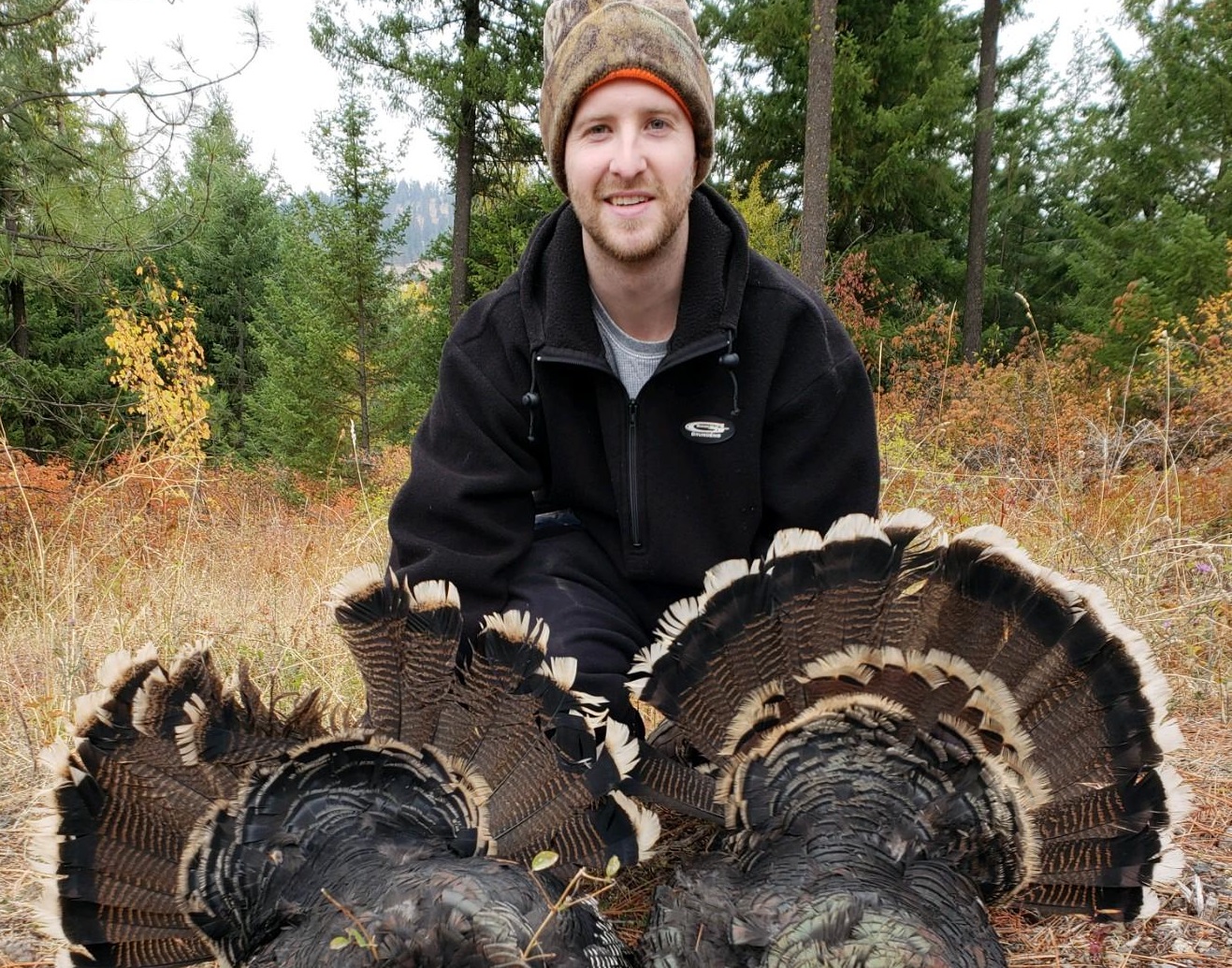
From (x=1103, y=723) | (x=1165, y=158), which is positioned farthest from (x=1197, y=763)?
(x=1165, y=158)

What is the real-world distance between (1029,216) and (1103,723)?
29.5 meters

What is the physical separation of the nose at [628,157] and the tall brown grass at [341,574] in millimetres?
1944

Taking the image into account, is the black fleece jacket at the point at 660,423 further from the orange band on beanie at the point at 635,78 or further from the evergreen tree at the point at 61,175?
the evergreen tree at the point at 61,175

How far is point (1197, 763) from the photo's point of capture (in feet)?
10.4

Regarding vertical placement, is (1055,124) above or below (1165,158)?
above

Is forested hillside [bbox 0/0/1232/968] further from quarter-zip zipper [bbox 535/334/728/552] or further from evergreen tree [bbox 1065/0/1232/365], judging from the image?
quarter-zip zipper [bbox 535/334/728/552]

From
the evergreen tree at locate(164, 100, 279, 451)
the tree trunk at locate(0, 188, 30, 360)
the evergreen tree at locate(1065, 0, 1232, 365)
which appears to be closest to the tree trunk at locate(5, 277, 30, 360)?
the tree trunk at locate(0, 188, 30, 360)

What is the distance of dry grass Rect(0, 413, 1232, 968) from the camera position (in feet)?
8.25

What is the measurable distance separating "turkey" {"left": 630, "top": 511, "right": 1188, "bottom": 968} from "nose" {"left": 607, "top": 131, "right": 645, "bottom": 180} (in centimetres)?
131

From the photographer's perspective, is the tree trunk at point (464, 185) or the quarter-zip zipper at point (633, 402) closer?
the quarter-zip zipper at point (633, 402)

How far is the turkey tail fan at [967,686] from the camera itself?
7.16ft

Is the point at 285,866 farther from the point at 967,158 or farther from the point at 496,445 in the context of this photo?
the point at 967,158

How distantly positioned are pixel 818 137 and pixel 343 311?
10077 mm

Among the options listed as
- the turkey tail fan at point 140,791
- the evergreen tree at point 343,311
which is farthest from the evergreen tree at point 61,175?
the evergreen tree at point 343,311
